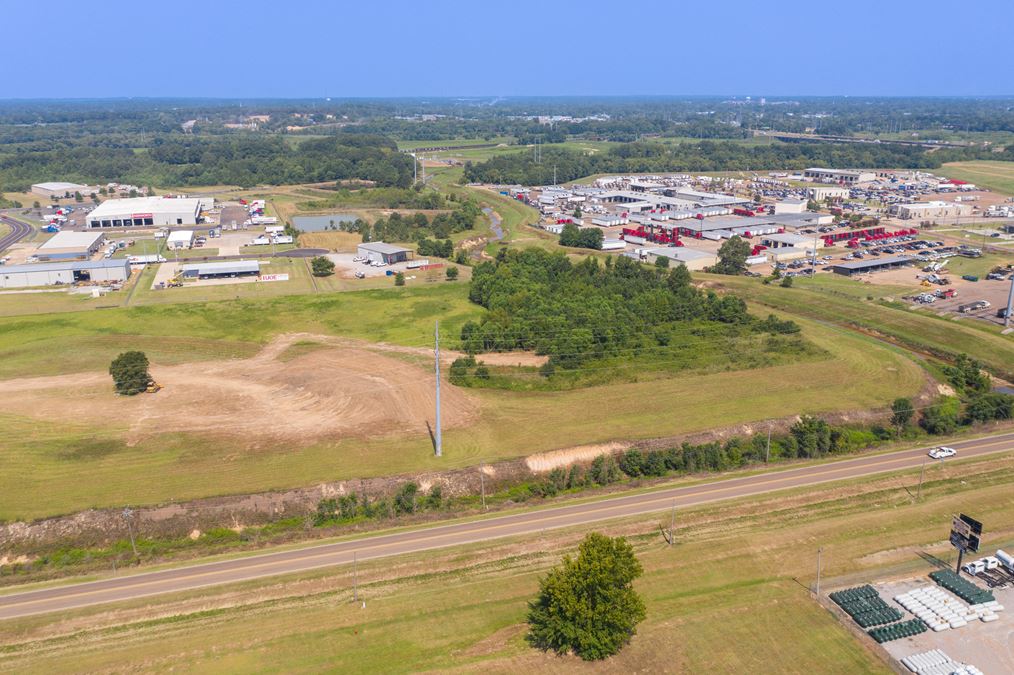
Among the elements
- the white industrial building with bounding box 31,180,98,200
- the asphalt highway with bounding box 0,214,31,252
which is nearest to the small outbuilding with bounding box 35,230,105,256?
the asphalt highway with bounding box 0,214,31,252

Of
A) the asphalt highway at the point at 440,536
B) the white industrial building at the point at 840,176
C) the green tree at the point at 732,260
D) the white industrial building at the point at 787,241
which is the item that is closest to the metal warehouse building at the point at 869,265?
the white industrial building at the point at 787,241

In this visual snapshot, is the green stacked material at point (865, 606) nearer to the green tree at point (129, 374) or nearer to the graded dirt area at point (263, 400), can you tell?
the graded dirt area at point (263, 400)

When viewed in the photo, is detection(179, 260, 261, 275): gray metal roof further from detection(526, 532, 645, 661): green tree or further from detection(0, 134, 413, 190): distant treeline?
detection(0, 134, 413, 190): distant treeline

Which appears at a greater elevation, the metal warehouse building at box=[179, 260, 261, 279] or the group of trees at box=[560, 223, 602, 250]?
the group of trees at box=[560, 223, 602, 250]

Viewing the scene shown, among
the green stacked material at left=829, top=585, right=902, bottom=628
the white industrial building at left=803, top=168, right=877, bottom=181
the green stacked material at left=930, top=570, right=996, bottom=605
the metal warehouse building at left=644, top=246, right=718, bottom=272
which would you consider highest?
the white industrial building at left=803, top=168, right=877, bottom=181

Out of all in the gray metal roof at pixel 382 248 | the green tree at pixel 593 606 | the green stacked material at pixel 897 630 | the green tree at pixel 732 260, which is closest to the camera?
the green tree at pixel 593 606

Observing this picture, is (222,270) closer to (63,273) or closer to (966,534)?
(63,273)

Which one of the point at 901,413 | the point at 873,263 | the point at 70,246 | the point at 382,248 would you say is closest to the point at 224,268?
the point at 382,248
